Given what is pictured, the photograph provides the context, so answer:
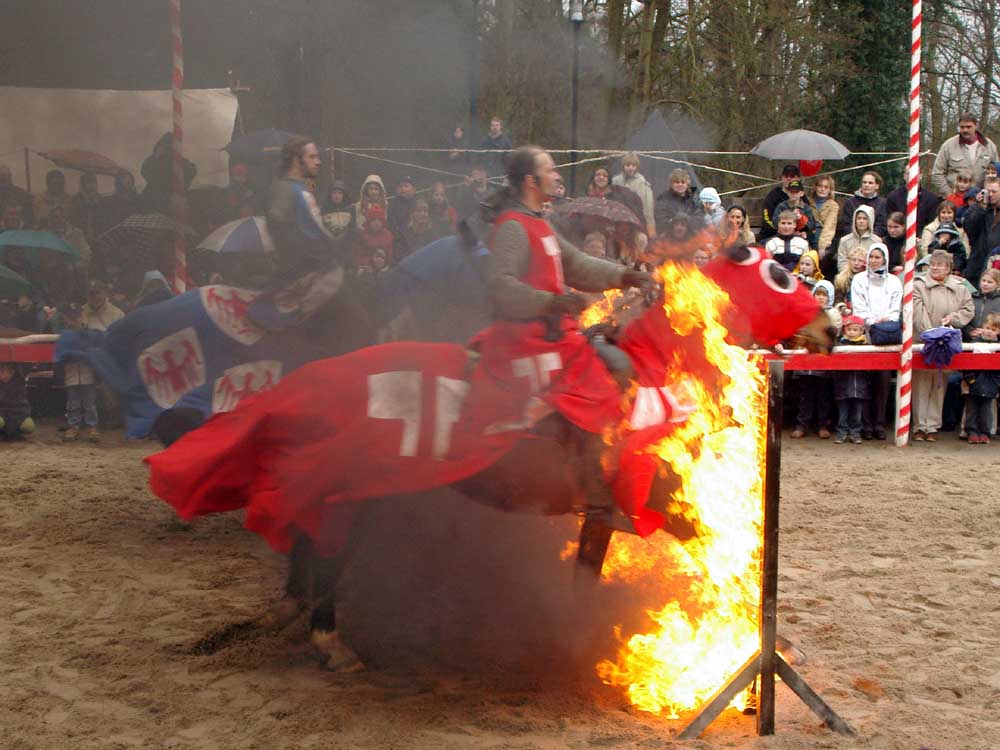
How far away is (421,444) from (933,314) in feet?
21.3

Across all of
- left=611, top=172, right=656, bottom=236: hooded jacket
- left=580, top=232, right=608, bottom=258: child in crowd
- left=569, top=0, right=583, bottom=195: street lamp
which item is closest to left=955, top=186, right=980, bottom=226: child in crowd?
left=611, top=172, right=656, bottom=236: hooded jacket

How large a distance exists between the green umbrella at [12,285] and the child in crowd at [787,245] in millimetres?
6159

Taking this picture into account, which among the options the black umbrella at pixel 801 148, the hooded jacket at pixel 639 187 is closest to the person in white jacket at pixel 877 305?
the hooded jacket at pixel 639 187

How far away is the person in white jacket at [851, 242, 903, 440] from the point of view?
9.13 meters

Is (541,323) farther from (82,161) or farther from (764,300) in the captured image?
(82,161)

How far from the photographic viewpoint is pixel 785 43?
54.2ft

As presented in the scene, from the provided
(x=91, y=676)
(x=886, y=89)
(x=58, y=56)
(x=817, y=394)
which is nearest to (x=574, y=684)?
(x=91, y=676)

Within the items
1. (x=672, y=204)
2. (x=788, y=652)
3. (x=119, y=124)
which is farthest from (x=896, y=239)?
(x=119, y=124)

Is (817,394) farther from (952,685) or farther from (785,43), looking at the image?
(785,43)

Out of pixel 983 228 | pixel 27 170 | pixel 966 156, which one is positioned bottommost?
pixel 983 228

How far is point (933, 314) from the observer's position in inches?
358

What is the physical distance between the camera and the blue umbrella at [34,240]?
363 inches

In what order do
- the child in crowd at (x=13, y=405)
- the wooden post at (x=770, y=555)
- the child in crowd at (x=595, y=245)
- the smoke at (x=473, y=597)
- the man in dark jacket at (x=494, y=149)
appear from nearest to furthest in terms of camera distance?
1. the wooden post at (x=770, y=555)
2. the smoke at (x=473, y=597)
3. the child in crowd at (x=595, y=245)
4. the child in crowd at (x=13, y=405)
5. the man in dark jacket at (x=494, y=149)

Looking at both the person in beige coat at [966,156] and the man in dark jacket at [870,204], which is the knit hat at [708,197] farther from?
the person in beige coat at [966,156]
